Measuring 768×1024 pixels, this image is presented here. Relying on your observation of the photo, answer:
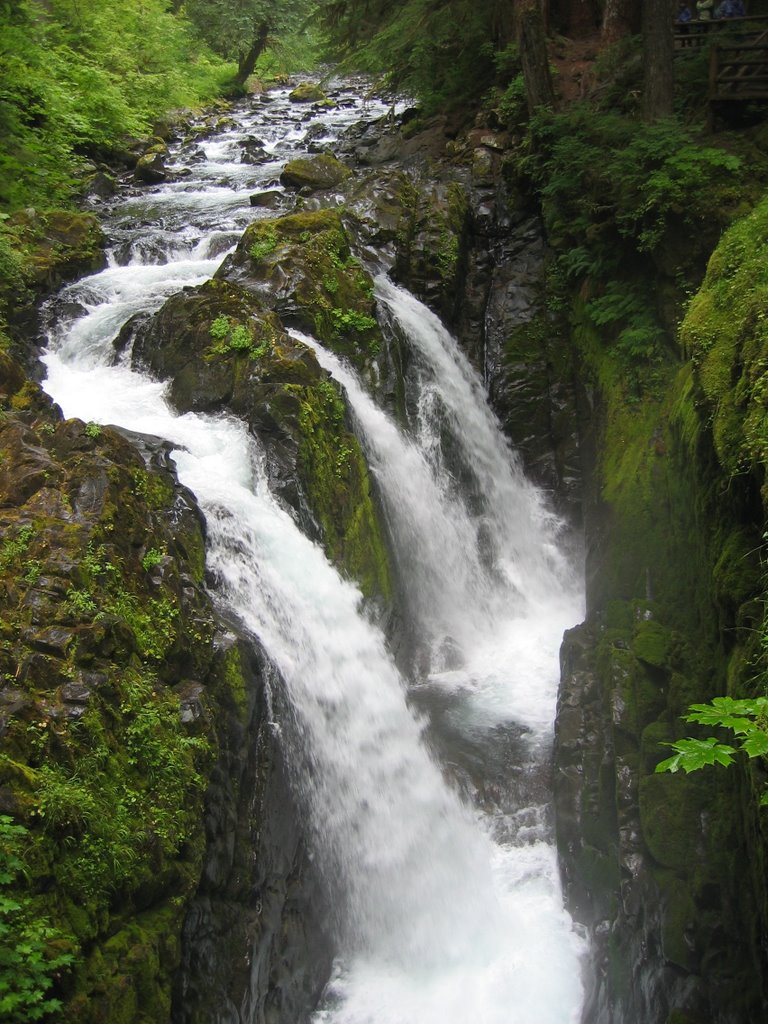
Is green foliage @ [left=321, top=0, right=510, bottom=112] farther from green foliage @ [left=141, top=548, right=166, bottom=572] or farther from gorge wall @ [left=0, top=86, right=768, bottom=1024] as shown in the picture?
green foliage @ [left=141, top=548, right=166, bottom=572]

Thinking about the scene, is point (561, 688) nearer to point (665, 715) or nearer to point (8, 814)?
point (665, 715)

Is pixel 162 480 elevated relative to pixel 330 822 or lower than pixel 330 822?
elevated

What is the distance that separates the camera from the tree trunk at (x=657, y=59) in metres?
11.0

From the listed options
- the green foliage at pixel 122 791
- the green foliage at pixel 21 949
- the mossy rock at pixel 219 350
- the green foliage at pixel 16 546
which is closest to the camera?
the green foliage at pixel 21 949

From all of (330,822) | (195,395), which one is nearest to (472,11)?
(195,395)

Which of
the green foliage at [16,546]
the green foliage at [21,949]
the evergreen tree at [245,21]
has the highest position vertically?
the evergreen tree at [245,21]

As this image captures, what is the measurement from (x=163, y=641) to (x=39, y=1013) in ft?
8.64

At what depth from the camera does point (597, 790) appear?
7547 mm

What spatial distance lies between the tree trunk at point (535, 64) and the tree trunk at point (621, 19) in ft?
6.32

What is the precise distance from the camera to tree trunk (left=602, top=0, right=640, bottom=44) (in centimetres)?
1491

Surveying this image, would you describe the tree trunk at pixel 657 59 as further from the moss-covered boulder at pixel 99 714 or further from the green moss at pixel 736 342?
the moss-covered boulder at pixel 99 714

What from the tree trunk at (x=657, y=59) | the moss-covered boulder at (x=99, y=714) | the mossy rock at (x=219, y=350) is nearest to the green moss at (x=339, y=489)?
the mossy rock at (x=219, y=350)

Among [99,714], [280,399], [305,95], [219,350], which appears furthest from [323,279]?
[305,95]

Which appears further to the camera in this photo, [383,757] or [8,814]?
[383,757]
